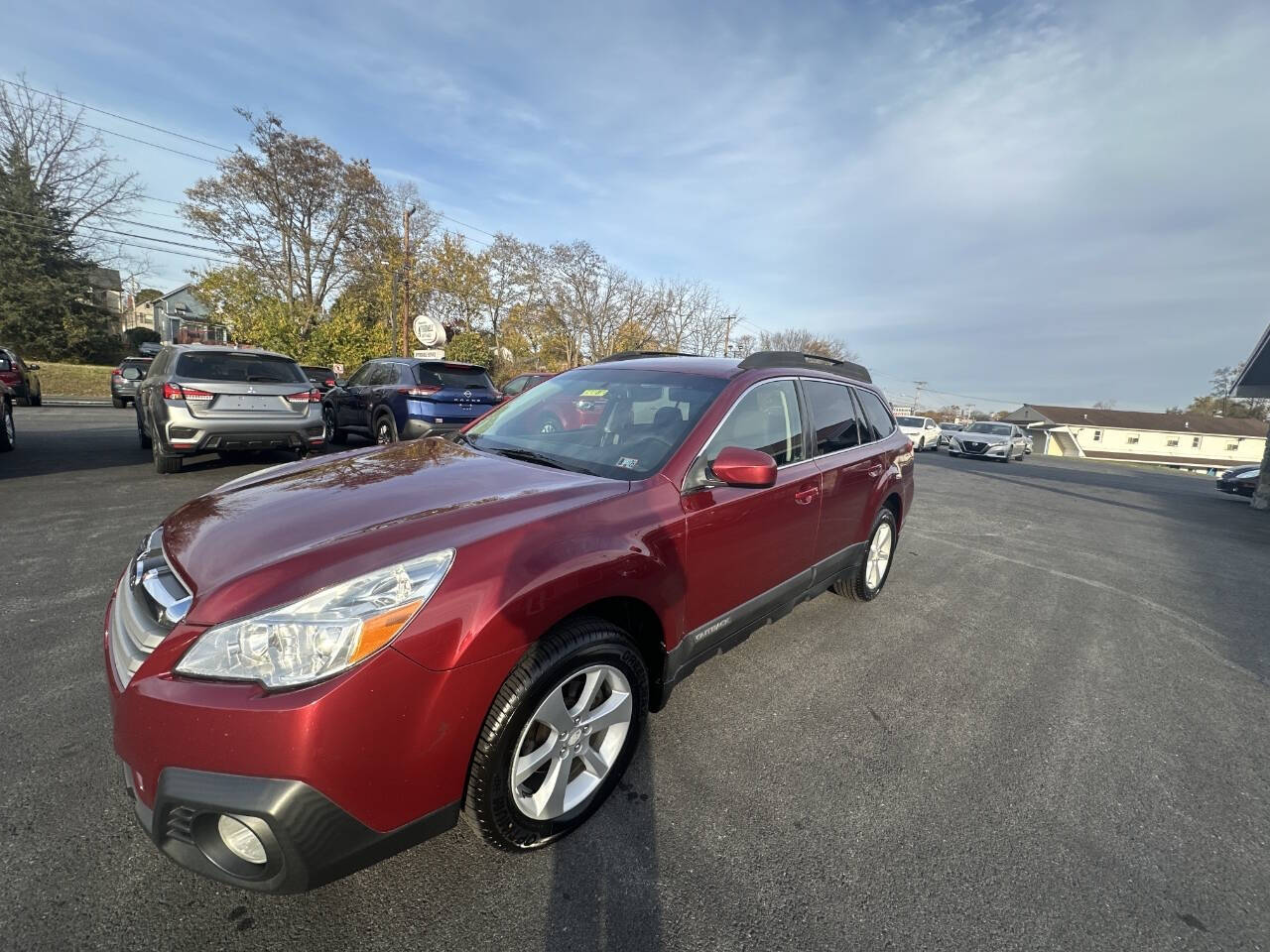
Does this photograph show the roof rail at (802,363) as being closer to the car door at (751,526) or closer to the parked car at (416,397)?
the car door at (751,526)

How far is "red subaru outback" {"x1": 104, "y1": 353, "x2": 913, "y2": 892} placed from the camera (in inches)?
55.6

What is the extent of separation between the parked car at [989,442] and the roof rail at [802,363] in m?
21.4

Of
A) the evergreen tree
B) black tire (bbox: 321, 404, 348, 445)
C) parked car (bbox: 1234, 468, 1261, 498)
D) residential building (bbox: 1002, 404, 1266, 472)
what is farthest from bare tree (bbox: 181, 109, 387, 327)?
residential building (bbox: 1002, 404, 1266, 472)

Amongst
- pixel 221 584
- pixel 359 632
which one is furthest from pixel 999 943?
pixel 221 584

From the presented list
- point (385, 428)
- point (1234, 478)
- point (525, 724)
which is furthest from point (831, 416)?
point (1234, 478)

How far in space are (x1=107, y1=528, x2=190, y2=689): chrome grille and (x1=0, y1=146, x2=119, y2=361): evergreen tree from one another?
129 ft

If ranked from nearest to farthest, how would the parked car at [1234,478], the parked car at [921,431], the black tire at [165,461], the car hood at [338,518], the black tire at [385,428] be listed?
1. the car hood at [338,518]
2. the black tire at [165,461]
3. the black tire at [385,428]
4. the parked car at [1234,478]
5. the parked car at [921,431]

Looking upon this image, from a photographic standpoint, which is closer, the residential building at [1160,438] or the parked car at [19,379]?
the parked car at [19,379]

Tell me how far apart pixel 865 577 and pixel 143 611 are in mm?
4116

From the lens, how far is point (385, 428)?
9.68m

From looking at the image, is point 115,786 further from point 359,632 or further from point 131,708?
point 359,632

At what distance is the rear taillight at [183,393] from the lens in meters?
6.52

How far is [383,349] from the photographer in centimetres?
2680

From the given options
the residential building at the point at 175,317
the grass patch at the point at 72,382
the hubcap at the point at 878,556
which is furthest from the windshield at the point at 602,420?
the residential building at the point at 175,317
